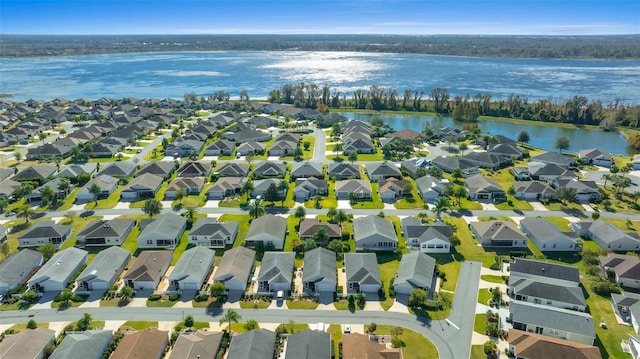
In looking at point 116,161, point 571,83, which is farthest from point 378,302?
point 571,83

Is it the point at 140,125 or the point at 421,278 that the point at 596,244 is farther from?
the point at 140,125

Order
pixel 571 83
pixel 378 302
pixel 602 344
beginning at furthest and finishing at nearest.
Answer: pixel 571 83 < pixel 378 302 < pixel 602 344

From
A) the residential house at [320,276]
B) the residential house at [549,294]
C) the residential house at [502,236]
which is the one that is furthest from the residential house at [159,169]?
the residential house at [549,294]

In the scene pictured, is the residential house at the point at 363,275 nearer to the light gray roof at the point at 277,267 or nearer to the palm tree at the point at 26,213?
the light gray roof at the point at 277,267

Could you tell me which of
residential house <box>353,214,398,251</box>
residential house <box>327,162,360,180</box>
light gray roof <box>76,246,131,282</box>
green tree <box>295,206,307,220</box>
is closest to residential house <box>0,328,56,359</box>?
light gray roof <box>76,246,131,282</box>

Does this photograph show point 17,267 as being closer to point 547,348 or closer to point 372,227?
point 372,227

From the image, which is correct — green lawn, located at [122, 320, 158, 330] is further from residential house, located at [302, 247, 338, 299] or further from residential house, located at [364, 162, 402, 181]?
residential house, located at [364, 162, 402, 181]

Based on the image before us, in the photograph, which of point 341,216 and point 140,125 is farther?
point 140,125
